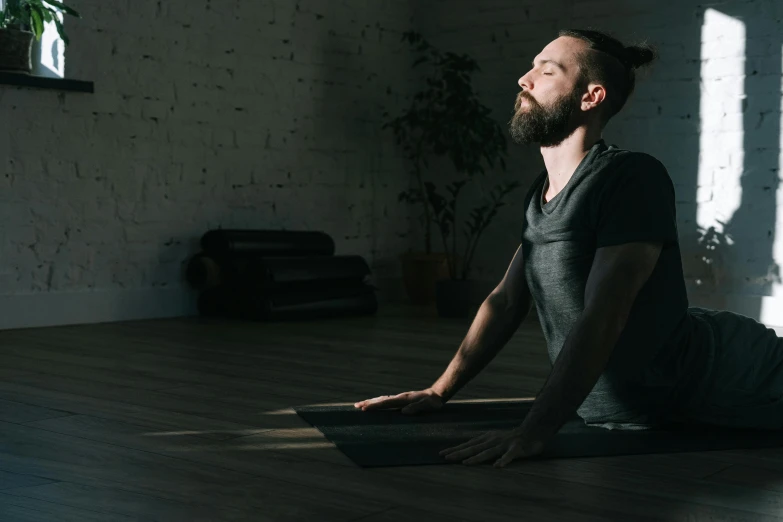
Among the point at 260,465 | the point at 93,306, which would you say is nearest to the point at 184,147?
the point at 93,306

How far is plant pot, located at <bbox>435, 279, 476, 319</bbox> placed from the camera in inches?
237

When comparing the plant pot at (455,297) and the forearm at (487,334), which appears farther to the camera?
the plant pot at (455,297)

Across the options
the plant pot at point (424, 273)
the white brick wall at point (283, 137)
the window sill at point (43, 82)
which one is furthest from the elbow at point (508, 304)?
the plant pot at point (424, 273)

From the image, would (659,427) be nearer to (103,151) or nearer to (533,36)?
(103,151)

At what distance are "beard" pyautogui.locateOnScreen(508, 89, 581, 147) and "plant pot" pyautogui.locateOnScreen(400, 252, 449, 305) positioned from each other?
4.06m

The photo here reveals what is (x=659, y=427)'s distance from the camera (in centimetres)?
277

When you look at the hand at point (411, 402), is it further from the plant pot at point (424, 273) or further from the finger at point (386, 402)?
Result: the plant pot at point (424, 273)

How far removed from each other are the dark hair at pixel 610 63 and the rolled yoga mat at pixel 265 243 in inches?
128

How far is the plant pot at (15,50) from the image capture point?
5.03 m

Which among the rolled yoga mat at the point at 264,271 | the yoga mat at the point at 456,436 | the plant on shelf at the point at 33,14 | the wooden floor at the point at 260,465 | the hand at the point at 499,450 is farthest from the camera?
the rolled yoga mat at the point at 264,271

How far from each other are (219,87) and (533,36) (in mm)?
2011

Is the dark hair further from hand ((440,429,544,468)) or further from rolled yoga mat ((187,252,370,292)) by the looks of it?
rolled yoga mat ((187,252,370,292))

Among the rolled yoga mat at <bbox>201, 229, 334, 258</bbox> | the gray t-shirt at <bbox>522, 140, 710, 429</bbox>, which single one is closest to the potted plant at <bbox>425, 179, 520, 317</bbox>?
the rolled yoga mat at <bbox>201, 229, 334, 258</bbox>

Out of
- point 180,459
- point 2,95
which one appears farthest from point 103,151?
point 180,459
